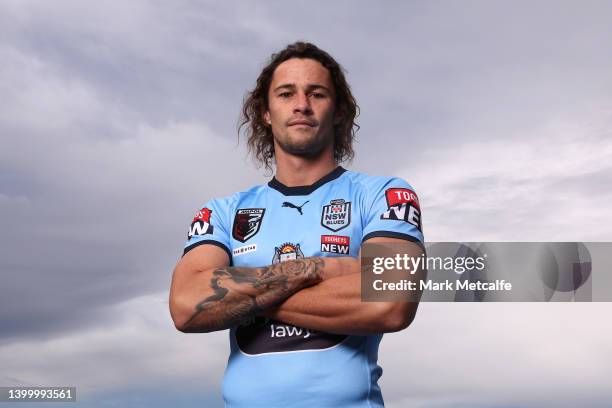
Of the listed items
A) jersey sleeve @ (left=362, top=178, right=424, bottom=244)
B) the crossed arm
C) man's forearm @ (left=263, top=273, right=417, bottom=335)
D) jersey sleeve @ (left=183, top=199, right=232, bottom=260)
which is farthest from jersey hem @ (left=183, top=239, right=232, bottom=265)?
jersey sleeve @ (left=362, top=178, right=424, bottom=244)

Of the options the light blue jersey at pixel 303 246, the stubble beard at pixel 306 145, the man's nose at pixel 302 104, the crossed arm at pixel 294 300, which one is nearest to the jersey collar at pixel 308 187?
the light blue jersey at pixel 303 246

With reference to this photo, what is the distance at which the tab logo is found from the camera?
220 inches

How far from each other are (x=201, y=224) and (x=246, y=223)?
16.6 inches

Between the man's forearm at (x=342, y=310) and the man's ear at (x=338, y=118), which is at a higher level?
the man's ear at (x=338, y=118)

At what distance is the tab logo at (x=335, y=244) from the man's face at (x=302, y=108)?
3.24ft

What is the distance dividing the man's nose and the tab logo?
126 centimetres

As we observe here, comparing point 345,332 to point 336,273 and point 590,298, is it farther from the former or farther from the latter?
point 590,298

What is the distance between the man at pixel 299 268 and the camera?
16.6 ft

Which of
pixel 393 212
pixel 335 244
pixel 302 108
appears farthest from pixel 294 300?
pixel 302 108

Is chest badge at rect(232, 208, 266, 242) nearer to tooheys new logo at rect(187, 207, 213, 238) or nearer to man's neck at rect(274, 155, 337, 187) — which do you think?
tooheys new logo at rect(187, 207, 213, 238)

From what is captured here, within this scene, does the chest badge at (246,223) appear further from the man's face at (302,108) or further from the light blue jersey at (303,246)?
the man's face at (302,108)

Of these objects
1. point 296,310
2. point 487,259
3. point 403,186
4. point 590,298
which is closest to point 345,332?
point 296,310

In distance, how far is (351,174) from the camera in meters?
6.21

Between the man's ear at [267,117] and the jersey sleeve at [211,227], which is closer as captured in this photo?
the jersey sleeve at [211,227]
